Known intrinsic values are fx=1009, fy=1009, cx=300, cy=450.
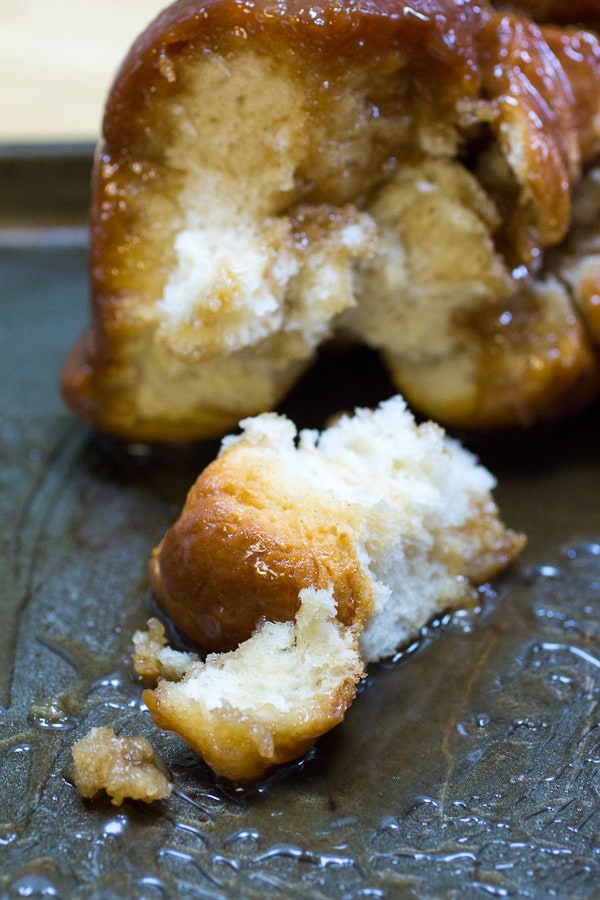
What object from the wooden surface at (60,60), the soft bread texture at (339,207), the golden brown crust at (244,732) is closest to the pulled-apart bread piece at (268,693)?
the golden brown crust at (244,732)

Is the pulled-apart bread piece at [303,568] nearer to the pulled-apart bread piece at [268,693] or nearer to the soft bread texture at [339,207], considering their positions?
the pulled-apart bread piece at [268,693]

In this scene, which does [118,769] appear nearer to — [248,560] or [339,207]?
[248,560]

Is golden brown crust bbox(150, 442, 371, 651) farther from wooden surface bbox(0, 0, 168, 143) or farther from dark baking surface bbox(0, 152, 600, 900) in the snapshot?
wooden surface bbox(0, 0, 168, 143)

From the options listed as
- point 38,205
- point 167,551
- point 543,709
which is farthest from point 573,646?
point 38,205

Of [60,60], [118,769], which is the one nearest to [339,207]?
[118,769]

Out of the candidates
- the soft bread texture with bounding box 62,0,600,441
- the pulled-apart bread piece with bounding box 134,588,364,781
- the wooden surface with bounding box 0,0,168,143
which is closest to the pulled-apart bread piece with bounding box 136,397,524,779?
the pulled-apart bread piece with bounding box 134,588,364,781

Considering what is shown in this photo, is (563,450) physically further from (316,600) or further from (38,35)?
(38,35)

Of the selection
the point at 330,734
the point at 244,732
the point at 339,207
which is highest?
the point at 339,207
